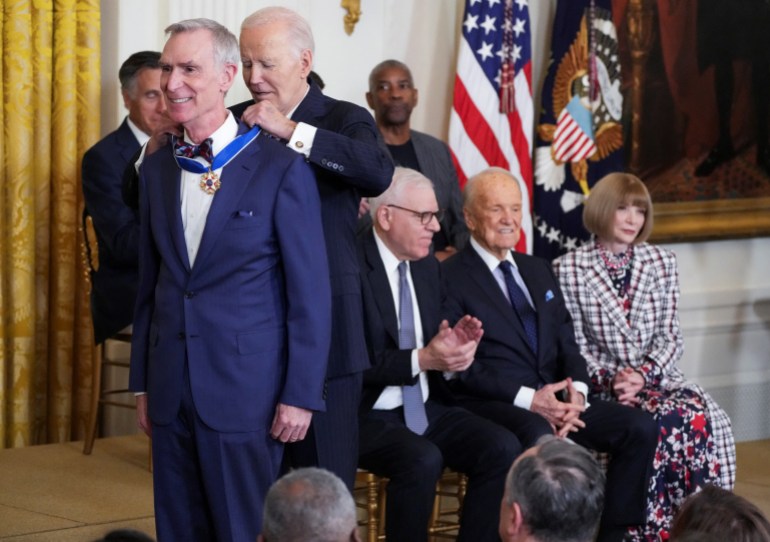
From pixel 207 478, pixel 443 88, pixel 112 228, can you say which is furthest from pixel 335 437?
pixel 443 88

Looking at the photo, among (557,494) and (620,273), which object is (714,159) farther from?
(557,494)

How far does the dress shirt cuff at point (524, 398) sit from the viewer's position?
510 centimetres

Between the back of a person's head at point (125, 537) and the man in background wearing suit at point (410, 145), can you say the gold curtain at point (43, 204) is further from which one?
the back of a person's head at point (125, 537)

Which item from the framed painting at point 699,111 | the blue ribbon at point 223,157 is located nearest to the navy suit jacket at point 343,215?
the blue ribbon at point 223,157

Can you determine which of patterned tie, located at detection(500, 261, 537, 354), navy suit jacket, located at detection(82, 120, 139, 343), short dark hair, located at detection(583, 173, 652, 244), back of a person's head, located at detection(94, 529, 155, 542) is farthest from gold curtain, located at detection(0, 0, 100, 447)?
back of a person's head, located at detection(94, 529, 155, 542)

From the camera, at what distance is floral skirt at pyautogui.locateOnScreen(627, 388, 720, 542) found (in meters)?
5.47

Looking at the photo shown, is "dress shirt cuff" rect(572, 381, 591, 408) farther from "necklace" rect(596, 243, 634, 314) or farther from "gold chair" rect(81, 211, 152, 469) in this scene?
"gold chair" rect(81, 211, 152, 469)

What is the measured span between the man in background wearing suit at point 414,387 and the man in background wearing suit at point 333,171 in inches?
27.9

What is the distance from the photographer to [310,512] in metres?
2.44

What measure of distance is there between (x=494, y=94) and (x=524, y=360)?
2.25 meters

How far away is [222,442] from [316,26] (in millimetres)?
3833

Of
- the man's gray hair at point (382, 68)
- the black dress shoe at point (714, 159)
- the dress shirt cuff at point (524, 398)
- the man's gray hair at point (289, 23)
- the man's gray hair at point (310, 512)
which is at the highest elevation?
the man's gray hair at point (382, 68)

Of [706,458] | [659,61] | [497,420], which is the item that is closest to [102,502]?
[497,420]

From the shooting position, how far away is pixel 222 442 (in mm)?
3299
